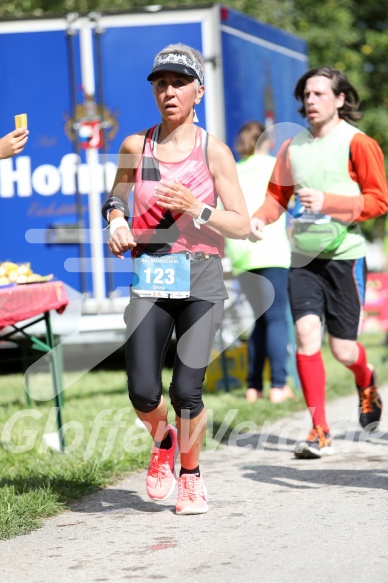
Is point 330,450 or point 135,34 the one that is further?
point 135,34

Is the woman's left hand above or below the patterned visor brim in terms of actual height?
below

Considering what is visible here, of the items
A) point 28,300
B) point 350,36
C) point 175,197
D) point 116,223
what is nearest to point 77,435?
point 28,300

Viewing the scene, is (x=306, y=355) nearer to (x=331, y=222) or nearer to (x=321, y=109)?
(x=331, y=222)

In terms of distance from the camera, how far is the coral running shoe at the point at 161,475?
5285mm

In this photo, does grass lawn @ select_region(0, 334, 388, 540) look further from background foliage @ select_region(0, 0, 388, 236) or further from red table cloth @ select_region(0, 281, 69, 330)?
background foliage @ select_region(0, 0, 388, 236)

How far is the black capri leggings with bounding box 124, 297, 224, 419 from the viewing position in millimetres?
5141

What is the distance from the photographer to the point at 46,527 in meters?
5.07

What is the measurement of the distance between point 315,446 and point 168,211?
2.08 metres

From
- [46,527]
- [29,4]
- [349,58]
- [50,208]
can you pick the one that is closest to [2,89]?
[50,208]

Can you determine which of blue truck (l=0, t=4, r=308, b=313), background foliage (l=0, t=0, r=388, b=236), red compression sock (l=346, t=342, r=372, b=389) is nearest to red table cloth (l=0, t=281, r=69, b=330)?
red compression sock (l=346, t=342, r=372, b=389)

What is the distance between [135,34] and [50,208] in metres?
1.76

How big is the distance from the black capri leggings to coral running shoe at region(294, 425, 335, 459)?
156 centimetres

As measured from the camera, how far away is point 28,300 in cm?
658

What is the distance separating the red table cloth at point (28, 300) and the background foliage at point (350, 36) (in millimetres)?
15049
